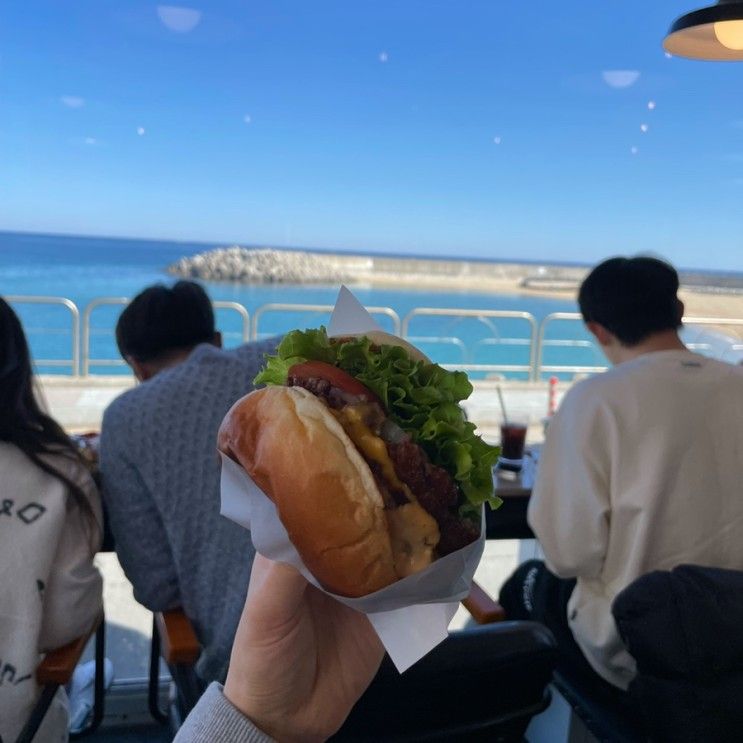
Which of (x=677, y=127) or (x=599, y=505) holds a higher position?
(x=677, y=127)

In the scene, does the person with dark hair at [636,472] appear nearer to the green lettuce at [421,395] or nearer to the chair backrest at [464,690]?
the chair backrest at [464,690]

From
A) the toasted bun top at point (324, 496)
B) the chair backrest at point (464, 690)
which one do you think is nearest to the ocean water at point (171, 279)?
the toasted bun top at point (324, 496)

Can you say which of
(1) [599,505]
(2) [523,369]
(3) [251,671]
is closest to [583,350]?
(2) [523,369]

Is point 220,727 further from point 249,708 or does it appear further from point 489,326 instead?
point 489,326

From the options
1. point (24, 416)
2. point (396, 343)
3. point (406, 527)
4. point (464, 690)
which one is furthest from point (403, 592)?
point (24, 416)

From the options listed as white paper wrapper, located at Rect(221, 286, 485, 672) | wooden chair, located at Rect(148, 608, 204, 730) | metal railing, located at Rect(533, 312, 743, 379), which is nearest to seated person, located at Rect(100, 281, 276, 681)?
wooden chair, located at Rect(148, 608, 204, 730)

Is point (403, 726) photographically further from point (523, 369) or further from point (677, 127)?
point (677, 127)
